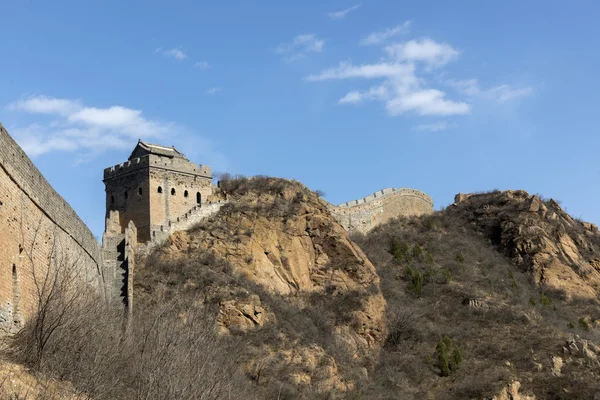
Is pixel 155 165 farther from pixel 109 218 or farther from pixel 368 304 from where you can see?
pixel 368 304

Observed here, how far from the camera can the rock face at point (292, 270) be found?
34438 mm

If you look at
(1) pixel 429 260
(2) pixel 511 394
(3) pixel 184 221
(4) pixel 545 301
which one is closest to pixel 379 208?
(1) pixel 429 260

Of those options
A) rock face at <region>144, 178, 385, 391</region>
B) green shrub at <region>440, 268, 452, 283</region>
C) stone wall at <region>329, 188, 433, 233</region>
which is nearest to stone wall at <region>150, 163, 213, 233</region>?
rock face at <region>144, 178, 385, 391</region>

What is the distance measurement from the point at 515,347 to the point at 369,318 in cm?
606

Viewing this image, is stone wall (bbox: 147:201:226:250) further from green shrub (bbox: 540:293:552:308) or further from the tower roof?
green shrub (bbox: 540:293:552:308)

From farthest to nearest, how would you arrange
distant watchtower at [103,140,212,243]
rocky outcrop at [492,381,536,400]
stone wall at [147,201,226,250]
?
1. distant watchtower at [103,140,212,243]
2. stone wall at [147,201,226,250]
3. rocky outcrop at [492,381,536,400]

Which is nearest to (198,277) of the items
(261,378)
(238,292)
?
(238,292)

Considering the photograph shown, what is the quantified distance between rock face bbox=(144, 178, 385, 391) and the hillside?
0.07 meters

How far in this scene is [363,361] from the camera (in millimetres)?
37938

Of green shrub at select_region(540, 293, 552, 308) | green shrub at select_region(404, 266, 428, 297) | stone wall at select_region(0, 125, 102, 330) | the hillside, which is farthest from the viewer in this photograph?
green shrub at select_region(540, 293, 552, 308)

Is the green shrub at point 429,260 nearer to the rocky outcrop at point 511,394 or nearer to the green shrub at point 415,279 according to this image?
the green shrub at point 415,279

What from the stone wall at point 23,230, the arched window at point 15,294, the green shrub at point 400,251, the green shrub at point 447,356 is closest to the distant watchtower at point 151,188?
the green shrub at point 400,251

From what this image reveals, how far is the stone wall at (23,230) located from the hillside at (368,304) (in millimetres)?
1951

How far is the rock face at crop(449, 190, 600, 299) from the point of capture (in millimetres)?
49312
